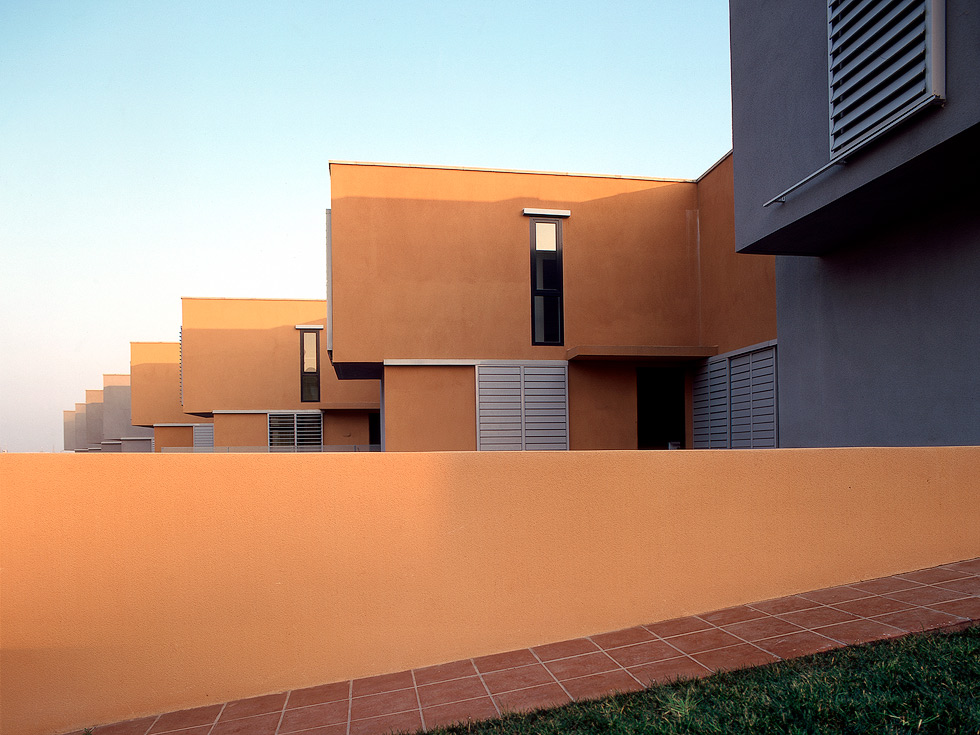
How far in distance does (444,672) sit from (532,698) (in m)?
0.76

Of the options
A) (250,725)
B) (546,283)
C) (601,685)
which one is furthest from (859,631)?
(546,283)

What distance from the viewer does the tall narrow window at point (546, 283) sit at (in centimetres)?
1238

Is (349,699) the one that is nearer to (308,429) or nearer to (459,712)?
(459,712)

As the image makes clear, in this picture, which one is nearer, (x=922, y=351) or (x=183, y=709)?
(x=183, y=709)

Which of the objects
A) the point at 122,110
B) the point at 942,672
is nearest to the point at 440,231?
the point at 122,110

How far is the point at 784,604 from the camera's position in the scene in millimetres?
4219

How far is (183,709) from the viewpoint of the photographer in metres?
3.61

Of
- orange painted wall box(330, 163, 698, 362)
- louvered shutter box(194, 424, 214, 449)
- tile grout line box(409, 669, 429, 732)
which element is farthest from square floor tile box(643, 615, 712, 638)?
louvered shutter box(194, 424, 214, 449)

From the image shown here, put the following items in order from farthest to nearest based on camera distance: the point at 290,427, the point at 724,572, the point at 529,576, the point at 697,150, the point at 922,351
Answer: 1. the point at 290,427
2. the point at 697,150
3. the point at 922,351
4. the point at 724,572
5. the point at 529,576

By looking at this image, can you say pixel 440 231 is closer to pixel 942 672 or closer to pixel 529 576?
pixel 529 576

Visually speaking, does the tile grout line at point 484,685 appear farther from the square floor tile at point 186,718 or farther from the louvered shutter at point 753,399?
the louvered shutter at point 753,399

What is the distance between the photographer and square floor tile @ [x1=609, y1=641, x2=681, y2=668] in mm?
3523

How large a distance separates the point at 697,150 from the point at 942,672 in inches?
574

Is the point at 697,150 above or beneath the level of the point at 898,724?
above
